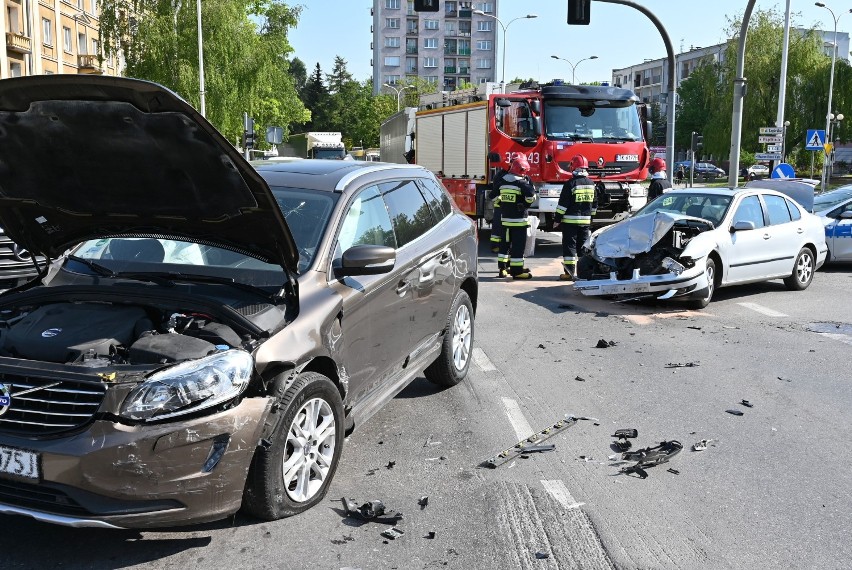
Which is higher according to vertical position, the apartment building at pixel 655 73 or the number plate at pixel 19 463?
the apartment building at pixel 655 73

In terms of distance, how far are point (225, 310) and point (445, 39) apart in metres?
119

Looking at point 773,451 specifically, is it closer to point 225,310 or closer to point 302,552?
point 302,552

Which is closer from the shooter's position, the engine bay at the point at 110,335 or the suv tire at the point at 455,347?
the engine bay at the point at 110,335

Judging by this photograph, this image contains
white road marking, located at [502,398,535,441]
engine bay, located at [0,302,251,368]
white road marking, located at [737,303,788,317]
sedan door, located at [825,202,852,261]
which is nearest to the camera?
engine bay, located at [0,302,251,368]

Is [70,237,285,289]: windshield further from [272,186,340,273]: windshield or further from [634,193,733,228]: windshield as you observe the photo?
[634,193,733,228]: windshield

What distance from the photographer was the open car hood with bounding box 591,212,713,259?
1045cm

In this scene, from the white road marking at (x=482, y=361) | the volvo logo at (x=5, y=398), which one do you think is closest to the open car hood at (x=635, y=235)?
the white road marking at (x=482, y=361)

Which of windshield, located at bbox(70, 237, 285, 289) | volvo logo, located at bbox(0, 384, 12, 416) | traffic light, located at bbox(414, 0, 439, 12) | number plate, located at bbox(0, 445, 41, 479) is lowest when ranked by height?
number plate, located at bbox(0, 445, 41, 479)

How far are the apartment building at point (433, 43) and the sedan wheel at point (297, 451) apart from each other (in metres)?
114

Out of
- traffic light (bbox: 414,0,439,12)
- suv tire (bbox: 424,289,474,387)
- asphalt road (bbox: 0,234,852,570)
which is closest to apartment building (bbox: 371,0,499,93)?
traffic light (bbox: 414,0,439,12)

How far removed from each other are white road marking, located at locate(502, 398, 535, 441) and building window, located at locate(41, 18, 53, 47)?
49189 millimetres

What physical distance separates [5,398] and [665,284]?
26.9 feet

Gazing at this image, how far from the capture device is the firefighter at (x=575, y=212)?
500 inches

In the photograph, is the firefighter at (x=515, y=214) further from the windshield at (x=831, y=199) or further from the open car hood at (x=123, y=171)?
the open car hood at (x=123, y=171)
